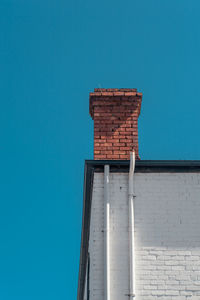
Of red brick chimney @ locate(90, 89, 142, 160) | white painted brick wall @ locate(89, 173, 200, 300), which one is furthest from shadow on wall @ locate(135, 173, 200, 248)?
red brick chimney @ locate(90, 89, 142, 160)

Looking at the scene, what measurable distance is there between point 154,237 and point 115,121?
259 cm

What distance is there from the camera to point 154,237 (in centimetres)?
796

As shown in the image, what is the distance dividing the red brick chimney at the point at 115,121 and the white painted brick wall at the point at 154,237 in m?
0.70

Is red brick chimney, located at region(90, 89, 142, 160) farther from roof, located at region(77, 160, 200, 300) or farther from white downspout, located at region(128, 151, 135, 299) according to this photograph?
white downspout, located at region(128, 151, 135, 299)

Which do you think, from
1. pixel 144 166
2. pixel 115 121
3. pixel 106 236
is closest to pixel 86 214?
pixel 106 236

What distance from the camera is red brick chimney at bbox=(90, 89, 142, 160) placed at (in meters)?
8.98

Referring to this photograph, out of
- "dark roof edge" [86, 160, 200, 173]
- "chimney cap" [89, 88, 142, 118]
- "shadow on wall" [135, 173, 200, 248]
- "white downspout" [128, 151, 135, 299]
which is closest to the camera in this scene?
"white downspout" [128, 151, 135, 299]

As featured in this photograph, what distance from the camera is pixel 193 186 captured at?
27.7 ft

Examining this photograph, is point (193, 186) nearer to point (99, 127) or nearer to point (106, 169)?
point (106, 169)

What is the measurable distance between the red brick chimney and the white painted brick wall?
697 millimetres

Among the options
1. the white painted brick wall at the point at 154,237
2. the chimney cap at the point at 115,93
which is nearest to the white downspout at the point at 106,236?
the white painted brick wall at the point at 154,237

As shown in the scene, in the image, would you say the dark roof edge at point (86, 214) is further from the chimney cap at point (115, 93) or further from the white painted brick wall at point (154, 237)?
the chimney cap at point (115, 93)

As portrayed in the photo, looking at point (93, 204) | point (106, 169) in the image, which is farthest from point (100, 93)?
point (93, 204)

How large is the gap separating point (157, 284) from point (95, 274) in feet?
3.43
